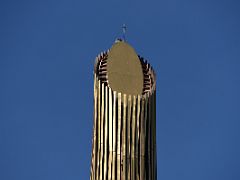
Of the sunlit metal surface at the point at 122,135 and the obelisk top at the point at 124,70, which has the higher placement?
the obelisk top at the point at 124,70

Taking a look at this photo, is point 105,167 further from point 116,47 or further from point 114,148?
point 116,47

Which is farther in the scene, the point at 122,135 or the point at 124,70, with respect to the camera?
the point at 124,70

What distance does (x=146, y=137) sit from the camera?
6212 centimetres

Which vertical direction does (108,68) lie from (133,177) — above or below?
above

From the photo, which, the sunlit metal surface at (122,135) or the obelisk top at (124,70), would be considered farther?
the obelisk top at (124,70)

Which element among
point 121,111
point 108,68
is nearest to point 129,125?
point 121,111

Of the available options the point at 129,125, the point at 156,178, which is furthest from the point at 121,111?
the point at 156,178

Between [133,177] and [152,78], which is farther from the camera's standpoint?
[152,78]

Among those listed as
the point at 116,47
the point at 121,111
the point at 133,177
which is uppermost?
the point at 116,47

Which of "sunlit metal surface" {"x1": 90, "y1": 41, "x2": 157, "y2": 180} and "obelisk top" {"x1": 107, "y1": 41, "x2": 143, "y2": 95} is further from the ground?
"obelisk top" {"x1": 107, "y1": 41, "x2": 143, "y2": 95}

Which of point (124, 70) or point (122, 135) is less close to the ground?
point (124, 70)

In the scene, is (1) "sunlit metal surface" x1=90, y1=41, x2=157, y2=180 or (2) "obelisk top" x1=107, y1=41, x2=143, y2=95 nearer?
(1) "sunlit metal surface" x1=90, y1=41, x2=157, y2=180

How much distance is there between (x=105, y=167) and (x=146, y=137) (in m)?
3.67

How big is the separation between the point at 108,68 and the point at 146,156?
722 cm
